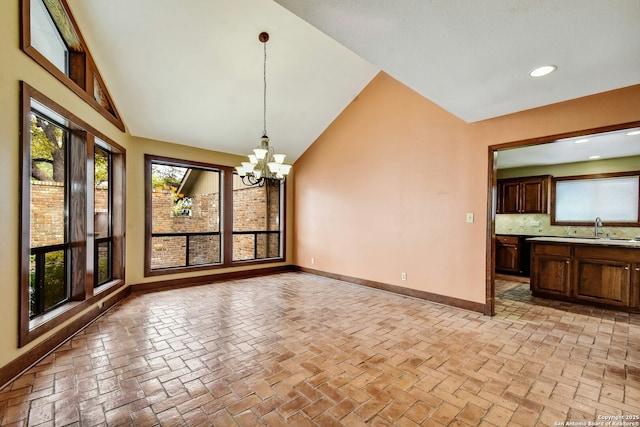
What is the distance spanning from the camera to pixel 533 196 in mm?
6070

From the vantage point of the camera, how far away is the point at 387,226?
15.4 feet

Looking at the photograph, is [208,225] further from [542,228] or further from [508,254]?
[542,228]

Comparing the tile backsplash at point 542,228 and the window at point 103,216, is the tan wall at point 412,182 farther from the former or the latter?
the window at point 103,216

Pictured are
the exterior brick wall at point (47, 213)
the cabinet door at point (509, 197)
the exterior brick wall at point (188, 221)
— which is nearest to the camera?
the exterior brick wall at point (47, 213)

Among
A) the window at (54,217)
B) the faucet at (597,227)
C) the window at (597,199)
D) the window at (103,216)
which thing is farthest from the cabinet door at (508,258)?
the window at (103,216)

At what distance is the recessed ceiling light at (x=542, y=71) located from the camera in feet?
7.60

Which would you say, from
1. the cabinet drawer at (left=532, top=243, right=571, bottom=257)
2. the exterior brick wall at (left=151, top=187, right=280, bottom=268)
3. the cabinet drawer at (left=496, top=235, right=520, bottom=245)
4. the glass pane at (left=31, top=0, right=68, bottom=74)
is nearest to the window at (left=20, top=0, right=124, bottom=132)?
the glass pane at (left=31, top=0, right=68, bottom=74)

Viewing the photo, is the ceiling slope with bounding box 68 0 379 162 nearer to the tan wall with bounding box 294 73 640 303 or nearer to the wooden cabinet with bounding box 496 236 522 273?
the tan wall with bounding box 294 73 640 303

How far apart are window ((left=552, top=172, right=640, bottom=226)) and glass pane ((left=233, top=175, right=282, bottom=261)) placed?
5.98 metres

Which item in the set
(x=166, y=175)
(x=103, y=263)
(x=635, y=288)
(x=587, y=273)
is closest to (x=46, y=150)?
(x=103, y=263)

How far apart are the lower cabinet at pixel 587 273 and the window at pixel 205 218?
191 inches

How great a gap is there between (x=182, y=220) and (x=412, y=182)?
4.23 meters

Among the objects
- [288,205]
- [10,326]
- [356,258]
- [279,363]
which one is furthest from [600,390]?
[288,205]

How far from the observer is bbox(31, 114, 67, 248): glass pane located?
8.59ft
